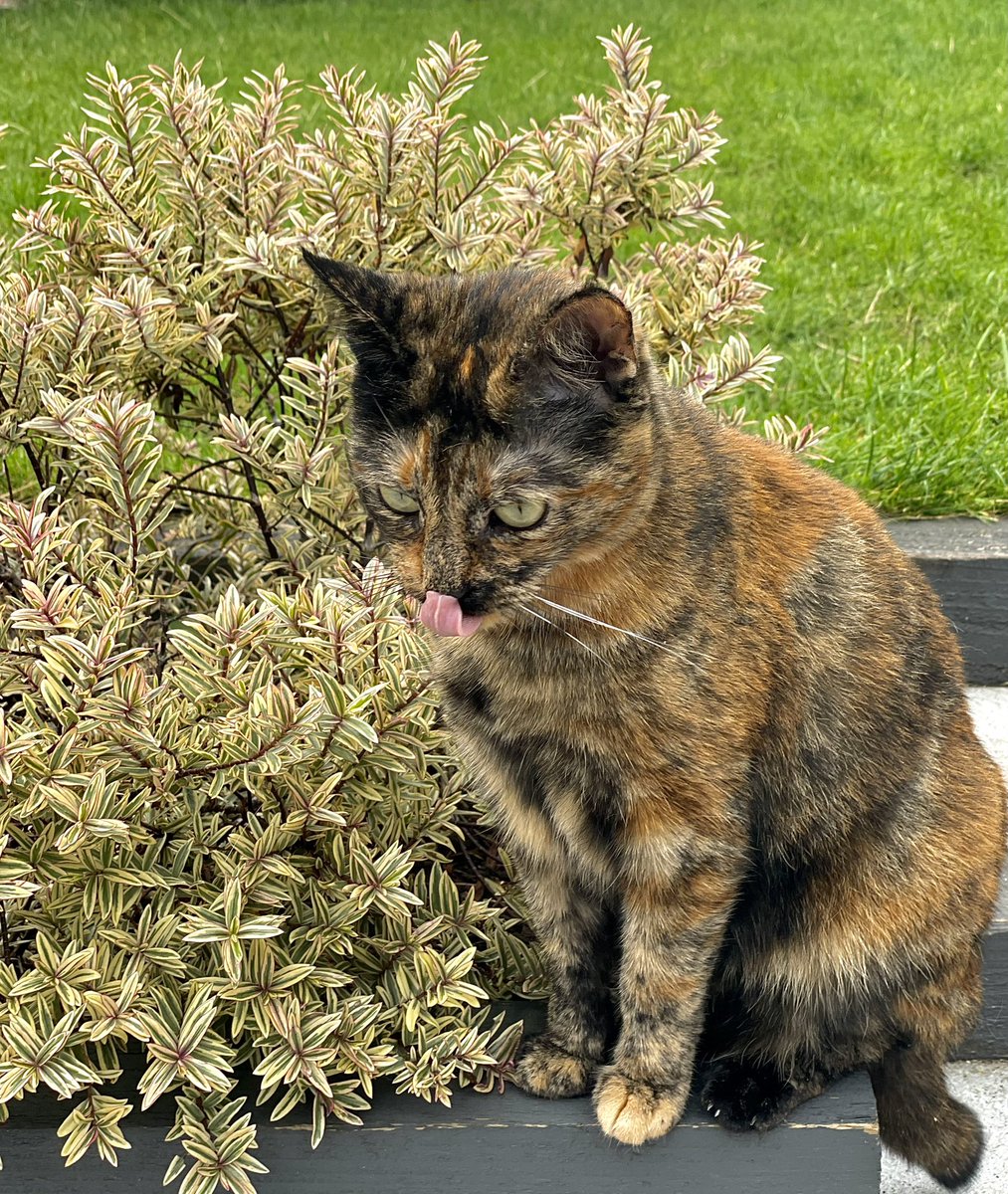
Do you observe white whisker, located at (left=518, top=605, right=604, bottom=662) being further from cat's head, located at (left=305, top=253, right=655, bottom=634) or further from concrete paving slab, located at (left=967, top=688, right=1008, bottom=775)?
concrete paving slab, located at (left=967, top=688, right=1008, bottom=775)

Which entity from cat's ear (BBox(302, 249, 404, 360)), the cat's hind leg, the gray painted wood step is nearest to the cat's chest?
cat's ear (BBox(302, 249, 404, 360))

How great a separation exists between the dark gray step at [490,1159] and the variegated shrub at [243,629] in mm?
69

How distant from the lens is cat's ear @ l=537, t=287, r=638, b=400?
1.71 metres

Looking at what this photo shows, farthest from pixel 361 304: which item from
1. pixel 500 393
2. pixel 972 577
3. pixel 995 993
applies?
pixel 972 577

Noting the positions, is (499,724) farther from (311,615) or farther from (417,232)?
(417,232)

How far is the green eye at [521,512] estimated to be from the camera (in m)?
1.82

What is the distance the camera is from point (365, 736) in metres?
2.11

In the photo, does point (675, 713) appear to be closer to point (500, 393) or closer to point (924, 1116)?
point (500, 393)

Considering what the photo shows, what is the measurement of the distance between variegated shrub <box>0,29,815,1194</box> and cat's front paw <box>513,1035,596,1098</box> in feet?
0.17

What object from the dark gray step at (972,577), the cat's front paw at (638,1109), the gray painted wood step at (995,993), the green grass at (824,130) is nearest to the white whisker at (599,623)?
the cat's front paw at (638,1109)

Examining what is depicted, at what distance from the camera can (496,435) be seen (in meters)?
1.82

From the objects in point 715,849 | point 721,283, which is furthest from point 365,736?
point 721,283

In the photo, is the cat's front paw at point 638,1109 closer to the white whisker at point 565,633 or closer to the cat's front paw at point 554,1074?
the cat's front paw at point 554,1074

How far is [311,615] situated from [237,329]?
97 centimetres
